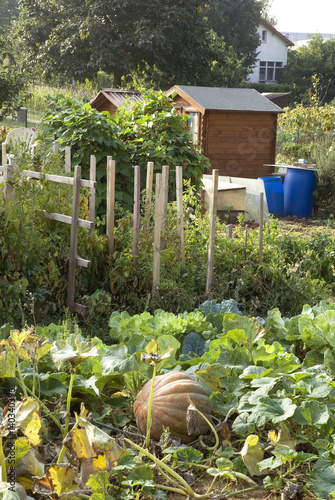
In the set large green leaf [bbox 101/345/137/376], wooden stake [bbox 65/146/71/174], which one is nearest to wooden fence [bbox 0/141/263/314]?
wooden stake [bbox 65/146/71/174]

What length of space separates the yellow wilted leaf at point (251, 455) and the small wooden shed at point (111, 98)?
1284cm

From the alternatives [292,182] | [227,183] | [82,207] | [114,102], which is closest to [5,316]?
[82,207]

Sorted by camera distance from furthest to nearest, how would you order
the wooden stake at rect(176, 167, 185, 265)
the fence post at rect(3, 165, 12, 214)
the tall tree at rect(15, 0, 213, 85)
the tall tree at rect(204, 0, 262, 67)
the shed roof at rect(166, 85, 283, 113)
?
the tall tree at rect(204, 0, 262, 67) → the tall tree at rect(15, 0, 213, 85) → the shed roof at rect(166, 85, 283, 113) → the wooden stake at rect(176, 167, 185, 265) → the fence post at rect(3, 165, 12, 214)

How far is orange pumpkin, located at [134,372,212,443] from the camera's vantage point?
2273mm

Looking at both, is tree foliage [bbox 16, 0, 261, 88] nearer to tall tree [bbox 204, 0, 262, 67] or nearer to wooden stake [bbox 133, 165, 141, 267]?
tall tree [bbox 204, 0, 262, 67]

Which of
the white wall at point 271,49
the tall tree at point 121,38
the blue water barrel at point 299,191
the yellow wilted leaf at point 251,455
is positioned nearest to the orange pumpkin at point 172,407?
the yellow wilted leaf at point 251,455

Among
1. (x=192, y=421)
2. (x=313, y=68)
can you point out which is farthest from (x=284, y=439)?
(x=313, y=68)

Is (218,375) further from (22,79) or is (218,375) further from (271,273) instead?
(22,79)

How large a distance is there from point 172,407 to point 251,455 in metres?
0.38

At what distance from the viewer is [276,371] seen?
245 centimetres

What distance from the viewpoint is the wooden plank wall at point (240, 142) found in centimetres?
1341

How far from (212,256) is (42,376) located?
302 centimetres

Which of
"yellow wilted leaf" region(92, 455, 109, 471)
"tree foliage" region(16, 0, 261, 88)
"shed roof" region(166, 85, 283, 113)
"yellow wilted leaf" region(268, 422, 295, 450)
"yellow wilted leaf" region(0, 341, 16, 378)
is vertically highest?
"tree foliage" region(16, 0, 261, 88)

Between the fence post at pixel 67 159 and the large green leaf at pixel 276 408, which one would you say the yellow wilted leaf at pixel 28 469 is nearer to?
the large green leaf at pixel 276 408
